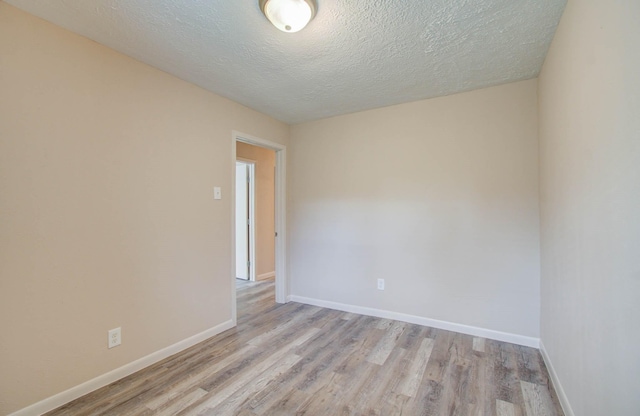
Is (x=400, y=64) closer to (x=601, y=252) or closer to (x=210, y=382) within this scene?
(x=601, y=252)

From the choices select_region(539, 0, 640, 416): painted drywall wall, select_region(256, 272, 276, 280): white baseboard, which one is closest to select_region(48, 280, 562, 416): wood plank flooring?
select_region(539, 0, 640, 416): painted drywall wall

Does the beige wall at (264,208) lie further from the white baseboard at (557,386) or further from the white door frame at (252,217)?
the white baseboard at (557,386)

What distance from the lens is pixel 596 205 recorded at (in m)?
1.22

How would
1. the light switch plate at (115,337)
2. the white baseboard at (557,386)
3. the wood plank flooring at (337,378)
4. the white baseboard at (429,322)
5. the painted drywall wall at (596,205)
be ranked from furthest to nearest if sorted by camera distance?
1. the white baseboard at (429,322)
2. the light switch plate at (115,337)
3. the wood plank flooring at (337,378)
4. the white baseboard at (557,386)
5. the painted drywall wall at (596,205)

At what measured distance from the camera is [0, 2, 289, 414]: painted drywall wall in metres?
1.58

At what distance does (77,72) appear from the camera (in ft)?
5.96

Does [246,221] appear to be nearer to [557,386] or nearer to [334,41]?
[334,41]

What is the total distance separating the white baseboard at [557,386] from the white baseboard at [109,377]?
8.82 ft

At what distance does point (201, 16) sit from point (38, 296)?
6.29 feet

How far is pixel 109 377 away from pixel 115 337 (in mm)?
264

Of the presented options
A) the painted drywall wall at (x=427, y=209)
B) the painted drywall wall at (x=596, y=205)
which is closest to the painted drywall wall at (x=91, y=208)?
the painted drywall wall at (x=427, y=209)

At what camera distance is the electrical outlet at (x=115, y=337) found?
1964 mm

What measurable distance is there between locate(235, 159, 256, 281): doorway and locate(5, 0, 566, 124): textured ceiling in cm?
225

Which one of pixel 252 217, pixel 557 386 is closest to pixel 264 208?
pixel 252 217
